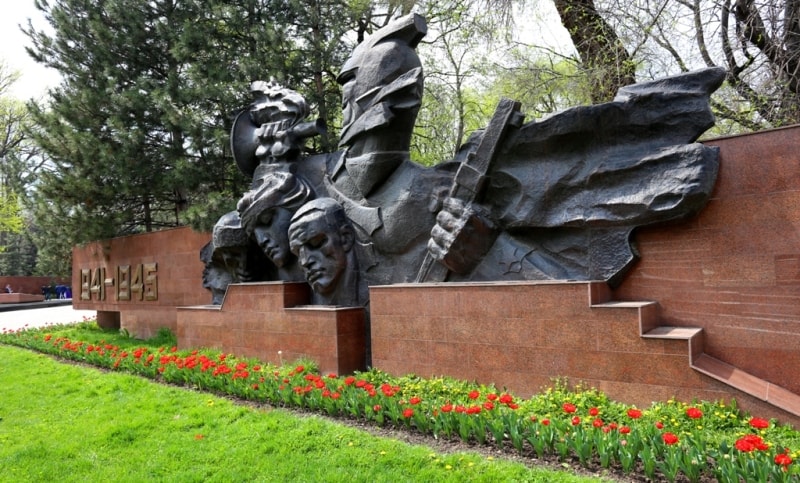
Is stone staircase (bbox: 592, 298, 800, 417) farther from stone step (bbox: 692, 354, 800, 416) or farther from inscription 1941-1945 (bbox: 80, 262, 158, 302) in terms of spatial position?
inscription 1941-1945 (bbox: 80, 262, 158, 302)

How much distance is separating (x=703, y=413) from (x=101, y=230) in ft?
36.2

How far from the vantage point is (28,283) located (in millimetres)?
32719

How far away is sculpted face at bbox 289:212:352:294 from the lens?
6391mm

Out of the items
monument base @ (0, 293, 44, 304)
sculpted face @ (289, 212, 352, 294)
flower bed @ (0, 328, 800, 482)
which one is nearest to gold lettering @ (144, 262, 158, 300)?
flower bed @ (0, 328, 800, 482)

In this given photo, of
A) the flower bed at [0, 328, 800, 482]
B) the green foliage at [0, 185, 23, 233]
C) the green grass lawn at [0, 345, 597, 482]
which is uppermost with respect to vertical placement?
the green foliage at [0, 185, 23, 233]

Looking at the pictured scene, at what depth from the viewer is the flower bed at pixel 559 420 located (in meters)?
3.06

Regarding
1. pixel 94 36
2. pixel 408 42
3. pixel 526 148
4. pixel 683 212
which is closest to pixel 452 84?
pixel 94 36

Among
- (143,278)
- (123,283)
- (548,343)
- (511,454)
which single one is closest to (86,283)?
(123,283)

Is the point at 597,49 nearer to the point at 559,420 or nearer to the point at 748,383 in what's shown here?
the point at 748,383

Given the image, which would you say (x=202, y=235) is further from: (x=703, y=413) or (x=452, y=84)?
(x=452, y=84)

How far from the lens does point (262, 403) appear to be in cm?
533

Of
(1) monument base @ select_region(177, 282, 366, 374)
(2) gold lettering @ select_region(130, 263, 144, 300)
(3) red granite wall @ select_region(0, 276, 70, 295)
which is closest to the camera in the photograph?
(1) monument base @ select_region(177, 282, 366, 374)

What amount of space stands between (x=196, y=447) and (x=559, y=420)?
8.78 feet

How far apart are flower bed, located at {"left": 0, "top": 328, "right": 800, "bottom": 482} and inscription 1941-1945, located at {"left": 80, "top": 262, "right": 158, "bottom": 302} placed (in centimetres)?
502
